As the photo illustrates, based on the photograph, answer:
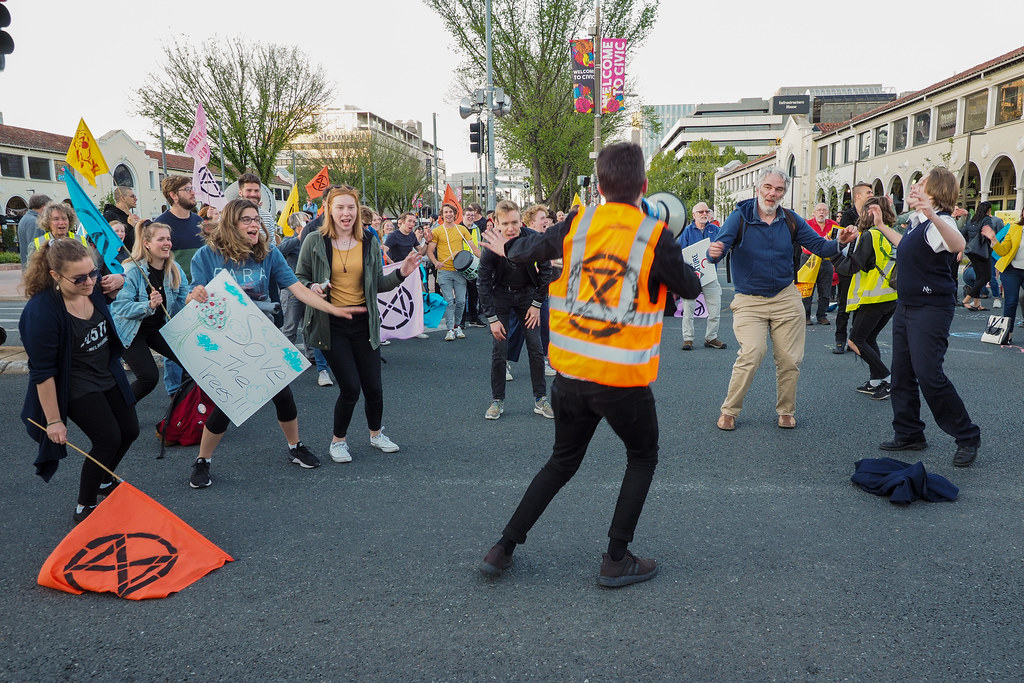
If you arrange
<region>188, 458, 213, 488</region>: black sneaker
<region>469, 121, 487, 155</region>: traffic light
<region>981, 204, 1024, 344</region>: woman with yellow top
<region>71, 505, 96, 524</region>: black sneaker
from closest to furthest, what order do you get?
1. <region>71, 505, 96, 524</region>: black sneaker
2. <region>188, 458, 213, 488</region>: black sneaker
3. <region>981, 204, 1024, 344</region>: woman with yellow top
4. <region>469, 121, 487, 155</region>: traffic light

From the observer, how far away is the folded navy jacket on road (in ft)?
13.0

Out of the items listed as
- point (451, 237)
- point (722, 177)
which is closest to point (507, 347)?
point (451, 237)

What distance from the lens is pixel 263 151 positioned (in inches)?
1629

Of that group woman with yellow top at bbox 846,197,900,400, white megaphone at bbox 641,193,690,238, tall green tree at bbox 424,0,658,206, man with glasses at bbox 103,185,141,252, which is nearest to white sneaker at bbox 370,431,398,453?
white megaphone at bbox 641,193,690,238

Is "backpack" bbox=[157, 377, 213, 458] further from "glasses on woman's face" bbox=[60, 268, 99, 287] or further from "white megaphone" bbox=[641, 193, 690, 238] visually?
"white megaphone" bbox=[641, 193, 690, 238]

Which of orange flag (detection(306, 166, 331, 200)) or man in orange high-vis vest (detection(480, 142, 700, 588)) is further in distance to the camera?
orange flag (detection(306, 166, 331, 200))

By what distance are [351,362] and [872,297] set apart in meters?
4.80

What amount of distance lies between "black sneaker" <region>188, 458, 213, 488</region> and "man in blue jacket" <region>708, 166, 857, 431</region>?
3699 mm

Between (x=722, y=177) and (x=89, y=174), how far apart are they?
284 ft

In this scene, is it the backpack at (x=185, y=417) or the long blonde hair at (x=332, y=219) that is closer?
the long blonde hair at (x=332, y=219)

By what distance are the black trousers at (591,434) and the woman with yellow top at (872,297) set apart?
415 centimetres

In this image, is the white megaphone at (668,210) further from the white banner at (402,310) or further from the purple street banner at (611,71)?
the purple street banner at (611,71)

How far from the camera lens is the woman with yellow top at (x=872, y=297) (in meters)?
6.27

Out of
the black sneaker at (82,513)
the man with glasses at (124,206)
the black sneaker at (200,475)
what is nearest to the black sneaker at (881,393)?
the black sneaker at (200,475)
